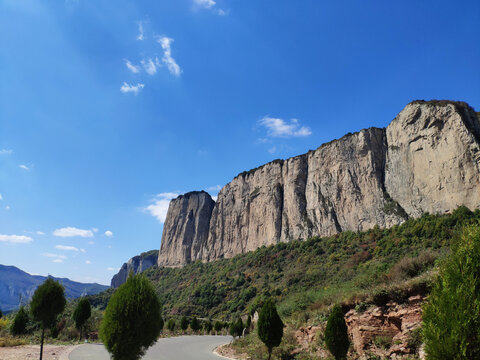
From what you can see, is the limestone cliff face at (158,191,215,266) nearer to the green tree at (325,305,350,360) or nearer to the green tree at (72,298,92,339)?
the green tree at (72,298,92,339)

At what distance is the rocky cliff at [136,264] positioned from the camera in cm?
13250

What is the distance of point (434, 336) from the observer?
4629 millimetres

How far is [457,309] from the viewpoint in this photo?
452cm

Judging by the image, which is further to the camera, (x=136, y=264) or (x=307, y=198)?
(x=136, y=264)

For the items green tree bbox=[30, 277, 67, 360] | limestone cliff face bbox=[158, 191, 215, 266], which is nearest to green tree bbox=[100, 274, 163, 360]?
green tree bbox=[30, 277, 67, 360]

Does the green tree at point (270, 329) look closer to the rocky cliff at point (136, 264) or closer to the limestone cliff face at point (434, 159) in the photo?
the limestone cliff face at point (434, 159)

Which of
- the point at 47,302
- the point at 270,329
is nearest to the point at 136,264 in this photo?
the point at 47,302

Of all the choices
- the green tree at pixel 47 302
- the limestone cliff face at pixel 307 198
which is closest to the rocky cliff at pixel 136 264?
the limestone cliff face at pixel 307 198

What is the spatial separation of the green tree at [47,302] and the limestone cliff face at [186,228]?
7437cm

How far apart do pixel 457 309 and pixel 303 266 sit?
43855 mm

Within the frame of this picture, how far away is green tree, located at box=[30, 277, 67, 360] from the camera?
12914 mm

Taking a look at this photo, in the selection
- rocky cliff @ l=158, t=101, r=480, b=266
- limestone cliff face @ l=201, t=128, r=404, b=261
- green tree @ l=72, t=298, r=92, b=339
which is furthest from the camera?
limestone cliff face @ l=201, t=128, r=404, b=261

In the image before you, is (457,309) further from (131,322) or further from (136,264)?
(136,264)

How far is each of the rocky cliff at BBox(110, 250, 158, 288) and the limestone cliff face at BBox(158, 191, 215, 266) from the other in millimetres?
42749
